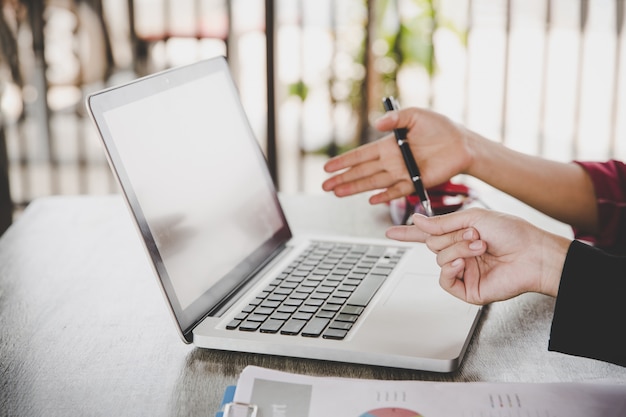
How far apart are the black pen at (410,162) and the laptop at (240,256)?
0.30ft

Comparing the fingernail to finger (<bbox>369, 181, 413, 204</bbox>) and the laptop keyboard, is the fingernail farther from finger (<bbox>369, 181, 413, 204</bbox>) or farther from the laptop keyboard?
finger (<bbox>369, 181, 413, 204</bbox>)

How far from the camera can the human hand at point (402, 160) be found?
132 centimetres

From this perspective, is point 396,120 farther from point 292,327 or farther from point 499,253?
point 292,327

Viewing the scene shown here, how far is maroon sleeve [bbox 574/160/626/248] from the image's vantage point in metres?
1.31

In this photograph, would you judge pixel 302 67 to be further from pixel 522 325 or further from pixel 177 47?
pixel 522 325

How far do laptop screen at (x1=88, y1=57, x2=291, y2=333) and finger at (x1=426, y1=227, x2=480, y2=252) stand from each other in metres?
0.26

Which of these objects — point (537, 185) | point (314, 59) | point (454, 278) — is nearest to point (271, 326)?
point (454, 278)

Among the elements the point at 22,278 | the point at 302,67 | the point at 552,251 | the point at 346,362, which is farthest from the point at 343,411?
the point at 302,67

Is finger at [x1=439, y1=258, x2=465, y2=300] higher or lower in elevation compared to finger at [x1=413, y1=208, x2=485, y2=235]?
lower

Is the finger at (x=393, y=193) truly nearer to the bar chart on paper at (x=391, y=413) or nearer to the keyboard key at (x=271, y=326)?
the keyboard key at (x=271, y=326)

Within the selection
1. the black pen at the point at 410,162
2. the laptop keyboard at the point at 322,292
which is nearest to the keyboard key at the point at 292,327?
the laptop keyboard at the point at 322,292

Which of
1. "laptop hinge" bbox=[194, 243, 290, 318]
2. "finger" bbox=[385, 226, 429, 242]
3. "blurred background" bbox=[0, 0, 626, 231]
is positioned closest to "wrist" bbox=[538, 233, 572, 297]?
"finger" bbox=[385, 226, 429, 242]

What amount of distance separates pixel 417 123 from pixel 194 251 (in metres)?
0.51

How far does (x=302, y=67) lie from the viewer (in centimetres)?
319
